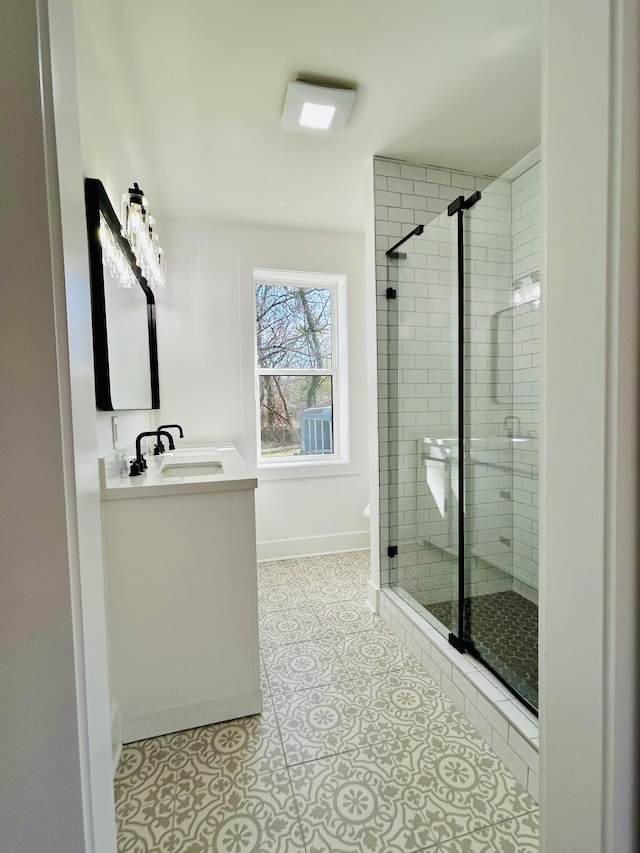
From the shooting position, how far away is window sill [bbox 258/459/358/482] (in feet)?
9.86

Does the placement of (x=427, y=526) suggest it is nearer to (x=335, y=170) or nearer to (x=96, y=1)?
(x=335, y=170)

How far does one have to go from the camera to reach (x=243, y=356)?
292 cm

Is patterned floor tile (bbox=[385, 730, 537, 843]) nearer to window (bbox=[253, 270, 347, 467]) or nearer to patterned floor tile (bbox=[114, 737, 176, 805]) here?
patterned floor tile (bbox=[114, 737, 176, 805])

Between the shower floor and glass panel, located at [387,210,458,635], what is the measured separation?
176mm

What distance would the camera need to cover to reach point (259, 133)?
Result: 1850mm

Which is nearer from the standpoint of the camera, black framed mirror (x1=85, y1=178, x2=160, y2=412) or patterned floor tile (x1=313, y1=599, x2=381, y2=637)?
black framed mirror (x1=85, y1=178, x2=160, y2=412)

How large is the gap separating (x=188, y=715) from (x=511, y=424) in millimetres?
2189

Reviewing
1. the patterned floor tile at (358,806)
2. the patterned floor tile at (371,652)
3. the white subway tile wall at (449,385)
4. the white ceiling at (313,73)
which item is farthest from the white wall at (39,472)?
the white subway tile wall at (449,385)

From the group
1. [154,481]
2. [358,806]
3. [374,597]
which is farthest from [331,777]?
[154,481]

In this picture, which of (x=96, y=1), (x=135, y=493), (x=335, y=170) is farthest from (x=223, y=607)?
(x=335, y=170)

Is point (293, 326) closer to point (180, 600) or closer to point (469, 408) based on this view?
point (469, 408)

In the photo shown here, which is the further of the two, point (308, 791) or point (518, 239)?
point (518, 239)

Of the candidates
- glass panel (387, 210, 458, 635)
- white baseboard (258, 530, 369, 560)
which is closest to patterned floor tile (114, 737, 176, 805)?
glass panel (387, 210, 458, 635)

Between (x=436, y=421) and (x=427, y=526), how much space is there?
0.64 meters
